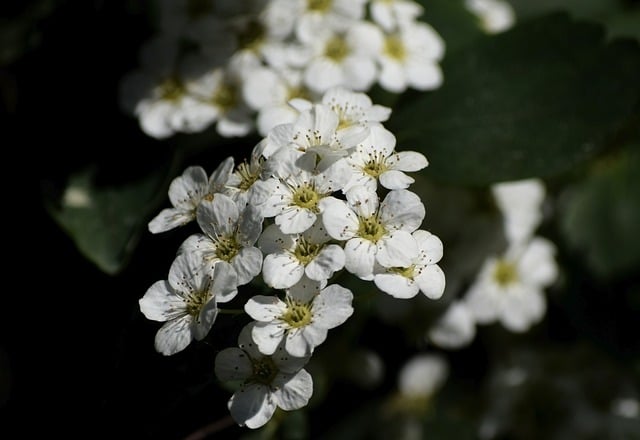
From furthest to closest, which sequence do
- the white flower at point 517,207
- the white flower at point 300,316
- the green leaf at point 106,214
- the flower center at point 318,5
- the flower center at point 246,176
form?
1. the white flower at point 517,207
2. the flower center at point 318,5
3. the green leaf at point 106,214
4. the flower center at point 246,176
5. the white flower at point 300,316

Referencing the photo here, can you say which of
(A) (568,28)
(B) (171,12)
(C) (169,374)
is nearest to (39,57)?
(B) (171,12)

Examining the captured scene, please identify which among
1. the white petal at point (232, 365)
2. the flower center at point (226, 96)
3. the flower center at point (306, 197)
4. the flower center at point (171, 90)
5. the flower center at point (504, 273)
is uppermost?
the flower center at point (306, 197)

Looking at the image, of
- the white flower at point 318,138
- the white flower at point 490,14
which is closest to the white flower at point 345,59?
the white flower at point 318,138

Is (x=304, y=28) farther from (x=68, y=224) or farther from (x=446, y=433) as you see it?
(x=446, y=433)

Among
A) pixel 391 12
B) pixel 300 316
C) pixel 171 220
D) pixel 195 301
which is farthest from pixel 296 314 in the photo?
pixel 391 12

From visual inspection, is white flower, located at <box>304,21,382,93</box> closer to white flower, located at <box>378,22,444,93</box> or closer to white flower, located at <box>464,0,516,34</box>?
white flower, located at <box>378,22,444,93</box>

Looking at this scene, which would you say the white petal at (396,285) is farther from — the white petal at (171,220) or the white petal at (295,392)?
the white petal at (171,220)

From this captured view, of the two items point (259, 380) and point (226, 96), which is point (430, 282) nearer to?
point (259, 380)

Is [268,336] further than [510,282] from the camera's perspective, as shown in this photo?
No
